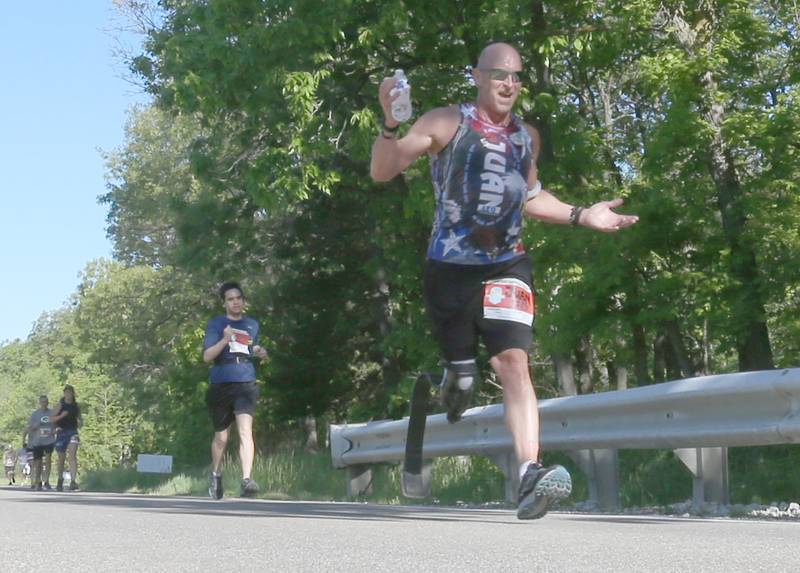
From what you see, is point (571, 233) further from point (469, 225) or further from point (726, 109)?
point (469, 225)

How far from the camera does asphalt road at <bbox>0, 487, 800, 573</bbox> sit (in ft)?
15.7

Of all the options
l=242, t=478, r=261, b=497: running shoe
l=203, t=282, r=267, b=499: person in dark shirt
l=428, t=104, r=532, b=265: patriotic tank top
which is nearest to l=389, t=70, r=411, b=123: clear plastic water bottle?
l=428, t=104, r=532, b=265: patriotic tank top

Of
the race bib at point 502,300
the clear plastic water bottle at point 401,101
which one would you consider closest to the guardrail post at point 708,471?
the race bib at point 502,300

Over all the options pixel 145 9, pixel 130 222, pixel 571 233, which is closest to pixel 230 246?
pixel 145 9

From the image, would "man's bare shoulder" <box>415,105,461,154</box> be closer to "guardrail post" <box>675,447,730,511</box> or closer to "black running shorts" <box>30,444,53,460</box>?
"guardrail post" <box>675,447,730,511</box>

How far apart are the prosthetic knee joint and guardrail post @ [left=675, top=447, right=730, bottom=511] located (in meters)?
3.46

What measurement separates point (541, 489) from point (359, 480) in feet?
29.0

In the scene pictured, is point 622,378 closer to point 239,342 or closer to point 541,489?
point 239,342

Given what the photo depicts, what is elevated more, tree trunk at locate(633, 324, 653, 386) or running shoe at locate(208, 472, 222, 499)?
tree trunk at locate(633, 324, 653, 386)

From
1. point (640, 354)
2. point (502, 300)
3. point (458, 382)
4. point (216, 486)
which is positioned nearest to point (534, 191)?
point (502, 300)

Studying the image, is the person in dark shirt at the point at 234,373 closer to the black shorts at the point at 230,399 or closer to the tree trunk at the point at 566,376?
the black shorts at the point at 230,399

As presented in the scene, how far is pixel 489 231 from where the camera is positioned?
637 centimetres

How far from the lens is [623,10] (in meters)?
18.1

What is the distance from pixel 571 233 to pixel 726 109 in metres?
2.42
